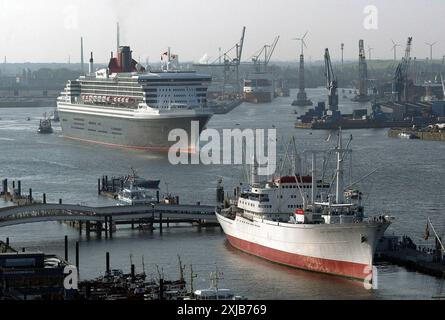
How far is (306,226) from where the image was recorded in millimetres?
18938

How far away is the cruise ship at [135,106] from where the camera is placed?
38.8 m

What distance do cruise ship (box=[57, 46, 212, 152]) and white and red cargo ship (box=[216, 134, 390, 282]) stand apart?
1670cm

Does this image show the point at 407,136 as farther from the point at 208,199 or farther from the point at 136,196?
the point at 136,196

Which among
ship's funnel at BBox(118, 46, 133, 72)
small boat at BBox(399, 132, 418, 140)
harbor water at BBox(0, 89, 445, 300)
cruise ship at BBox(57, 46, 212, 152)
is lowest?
small boat at BBox(399, 132, 418, 140)

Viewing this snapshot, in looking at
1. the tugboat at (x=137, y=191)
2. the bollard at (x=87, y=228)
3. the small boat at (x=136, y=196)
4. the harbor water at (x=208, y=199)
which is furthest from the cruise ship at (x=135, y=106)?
the bollard at (x=87, y=228)

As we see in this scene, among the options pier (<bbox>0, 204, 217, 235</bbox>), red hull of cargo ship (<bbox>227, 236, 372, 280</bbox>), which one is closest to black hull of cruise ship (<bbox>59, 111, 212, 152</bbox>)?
pier (<bbox>0, 204, 217, 235</bbox>)

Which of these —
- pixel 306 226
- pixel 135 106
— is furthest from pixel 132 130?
pixel 306 226

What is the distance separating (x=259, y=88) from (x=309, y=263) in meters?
63.8

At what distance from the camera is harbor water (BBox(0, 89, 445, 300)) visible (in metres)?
17.8

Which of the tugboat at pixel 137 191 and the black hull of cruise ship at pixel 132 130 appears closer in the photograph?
the tugboat at pixel 137 191

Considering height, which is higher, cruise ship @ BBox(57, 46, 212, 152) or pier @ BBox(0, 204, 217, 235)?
cruise ship @ BBox(57, 46, 212, 152)

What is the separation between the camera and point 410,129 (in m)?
49.2

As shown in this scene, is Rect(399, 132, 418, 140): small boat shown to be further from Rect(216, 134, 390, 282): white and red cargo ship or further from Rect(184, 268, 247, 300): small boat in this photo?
Rect(184, 268, 247, 300): small boat

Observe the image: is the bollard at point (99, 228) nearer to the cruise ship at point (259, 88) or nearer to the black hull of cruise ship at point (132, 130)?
the black hull of cruise ship at point (132, 130)
